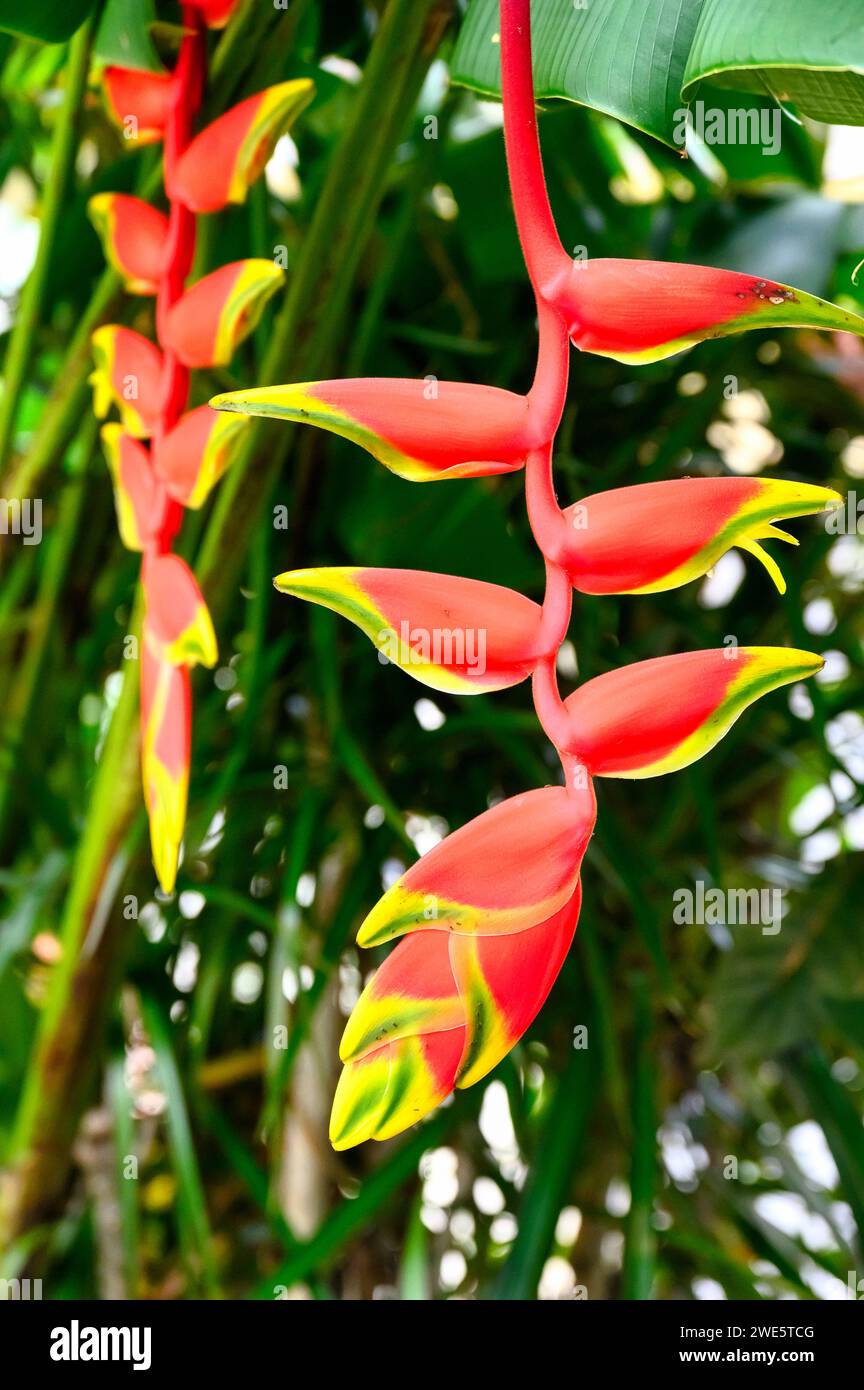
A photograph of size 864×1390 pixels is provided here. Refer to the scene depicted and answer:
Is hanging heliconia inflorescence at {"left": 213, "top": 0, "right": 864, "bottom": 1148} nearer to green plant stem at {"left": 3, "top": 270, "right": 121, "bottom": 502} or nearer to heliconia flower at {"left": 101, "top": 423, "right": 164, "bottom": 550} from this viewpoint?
heliconia flower at {"left": 101, "top": 423, "right": 164, "bottom": 550}

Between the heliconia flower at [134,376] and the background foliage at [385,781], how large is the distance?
0.28 ft

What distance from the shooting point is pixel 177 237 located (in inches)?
8.0

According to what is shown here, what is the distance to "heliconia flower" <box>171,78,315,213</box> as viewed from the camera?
19 centimetres

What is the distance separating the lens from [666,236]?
1.73ft

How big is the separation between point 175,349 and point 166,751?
0.07 m

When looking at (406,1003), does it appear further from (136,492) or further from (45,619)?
(45,619)

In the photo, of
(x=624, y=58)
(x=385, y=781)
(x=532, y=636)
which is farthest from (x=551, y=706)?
(x=385, y=781)

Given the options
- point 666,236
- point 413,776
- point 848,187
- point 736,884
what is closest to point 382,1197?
point 413,776

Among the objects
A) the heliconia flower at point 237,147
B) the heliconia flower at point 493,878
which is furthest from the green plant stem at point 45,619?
the heliconia flower at point 493,878

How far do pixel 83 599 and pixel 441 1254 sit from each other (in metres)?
0.36

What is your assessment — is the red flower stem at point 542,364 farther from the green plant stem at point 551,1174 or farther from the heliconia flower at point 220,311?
the green plant stem at point 551,1174
